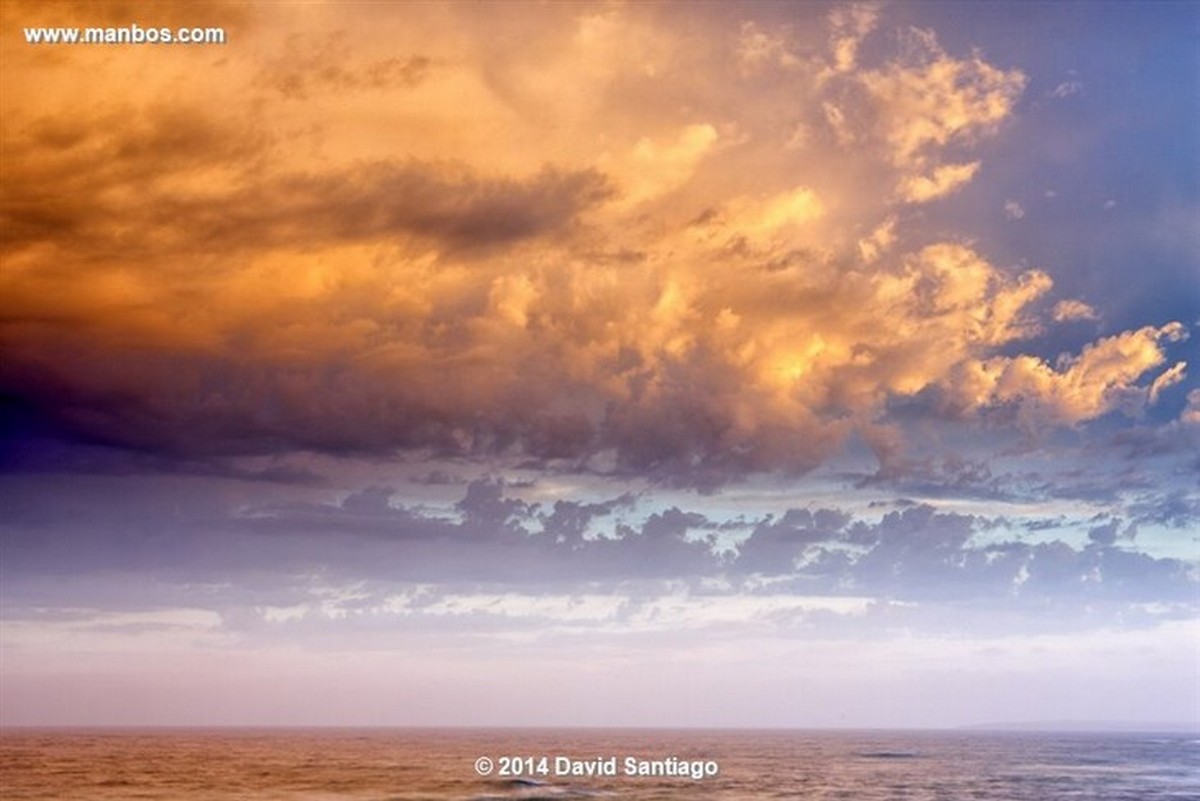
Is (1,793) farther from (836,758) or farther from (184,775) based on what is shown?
(836,758)

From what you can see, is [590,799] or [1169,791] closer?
[590,799]

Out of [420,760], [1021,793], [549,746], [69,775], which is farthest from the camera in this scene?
[549,746]

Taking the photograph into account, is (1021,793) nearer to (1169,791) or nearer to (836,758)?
(1169,791)

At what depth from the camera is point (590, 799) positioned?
57906 millimetres

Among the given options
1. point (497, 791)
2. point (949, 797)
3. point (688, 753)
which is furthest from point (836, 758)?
point (497, 791)

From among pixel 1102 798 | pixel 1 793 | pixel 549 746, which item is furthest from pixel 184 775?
pixel 549 746

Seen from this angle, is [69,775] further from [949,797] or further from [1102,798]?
[1102,798]

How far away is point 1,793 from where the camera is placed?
62.4 m

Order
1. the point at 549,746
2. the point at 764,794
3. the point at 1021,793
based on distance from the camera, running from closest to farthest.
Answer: the point at 764,794 → the point at 1021,793 → the point at 549,746

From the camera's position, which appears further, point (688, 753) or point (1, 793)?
point (688, 753)

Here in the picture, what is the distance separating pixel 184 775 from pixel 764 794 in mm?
36038

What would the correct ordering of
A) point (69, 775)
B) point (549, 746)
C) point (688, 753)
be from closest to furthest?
point (69, 775) < point (688, 753) < point (549, 746)

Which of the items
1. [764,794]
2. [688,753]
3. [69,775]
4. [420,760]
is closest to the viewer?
[764,794]

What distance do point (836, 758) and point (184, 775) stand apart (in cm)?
5373
